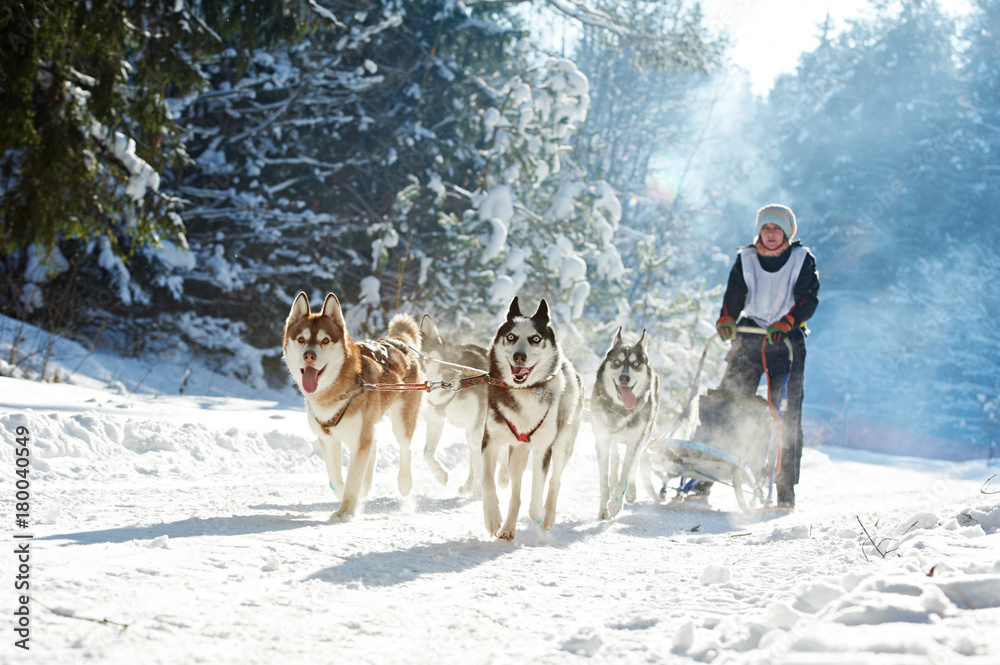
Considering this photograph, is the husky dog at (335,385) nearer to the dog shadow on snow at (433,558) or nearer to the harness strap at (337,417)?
the harness strap at (337,417)

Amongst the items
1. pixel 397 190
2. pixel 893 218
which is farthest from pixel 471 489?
pixel 893 218

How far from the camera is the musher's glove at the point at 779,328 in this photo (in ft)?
19.1

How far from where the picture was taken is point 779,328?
5828 millimetres

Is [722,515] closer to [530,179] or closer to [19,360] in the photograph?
[19,360]

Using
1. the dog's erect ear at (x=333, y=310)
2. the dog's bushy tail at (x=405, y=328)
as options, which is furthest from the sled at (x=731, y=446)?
the dog's erect ear at (x=333, y=310)

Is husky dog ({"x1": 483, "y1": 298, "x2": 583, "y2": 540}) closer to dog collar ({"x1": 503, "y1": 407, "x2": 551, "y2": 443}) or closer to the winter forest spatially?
dog collar ({"x1": 503, "y1": 407, "x2": 551, "y2": 443})

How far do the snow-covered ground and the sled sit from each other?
44cm

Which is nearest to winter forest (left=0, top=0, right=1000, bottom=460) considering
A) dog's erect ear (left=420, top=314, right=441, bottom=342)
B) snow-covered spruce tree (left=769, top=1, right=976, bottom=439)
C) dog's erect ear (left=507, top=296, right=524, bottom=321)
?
snow-covered spruce tree (left=769, top=1, right=976, bottom=439)

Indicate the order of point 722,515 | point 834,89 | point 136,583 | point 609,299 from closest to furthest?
point 136,583 < point 722,515 < point 609,299 < point 834,89

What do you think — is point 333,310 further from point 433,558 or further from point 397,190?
point 397,190

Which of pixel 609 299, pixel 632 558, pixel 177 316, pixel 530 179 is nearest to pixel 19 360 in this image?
pixel 177 316

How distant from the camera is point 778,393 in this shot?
6086mm

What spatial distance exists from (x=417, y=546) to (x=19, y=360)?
22.4 ft

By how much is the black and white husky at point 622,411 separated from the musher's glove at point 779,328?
1.09m
